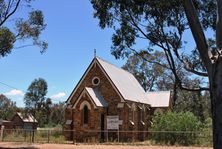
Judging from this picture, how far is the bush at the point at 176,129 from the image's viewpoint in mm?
33531

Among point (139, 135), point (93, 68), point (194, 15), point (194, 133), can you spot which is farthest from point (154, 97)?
point (194, 15)

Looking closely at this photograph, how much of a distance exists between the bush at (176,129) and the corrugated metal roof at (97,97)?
20.5 feet

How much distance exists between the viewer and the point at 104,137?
128ft

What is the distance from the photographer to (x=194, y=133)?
108ft

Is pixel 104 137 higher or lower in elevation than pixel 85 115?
lower

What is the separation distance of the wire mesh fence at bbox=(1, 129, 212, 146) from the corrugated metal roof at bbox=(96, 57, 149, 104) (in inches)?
173

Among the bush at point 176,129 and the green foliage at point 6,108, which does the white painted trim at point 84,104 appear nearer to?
the bush at point 176,129

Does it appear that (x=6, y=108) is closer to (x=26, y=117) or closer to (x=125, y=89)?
(x=26, y=117)

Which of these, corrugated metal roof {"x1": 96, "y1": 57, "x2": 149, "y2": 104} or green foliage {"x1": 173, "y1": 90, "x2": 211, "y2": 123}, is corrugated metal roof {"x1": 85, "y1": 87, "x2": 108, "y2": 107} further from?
green foliage {"x1": 173, "y1": 90, "x2": 211, "y2": 123}

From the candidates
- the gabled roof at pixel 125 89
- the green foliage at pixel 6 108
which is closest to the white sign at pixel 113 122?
the gabled roof at pixel 125 89

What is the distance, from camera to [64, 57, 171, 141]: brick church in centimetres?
3906

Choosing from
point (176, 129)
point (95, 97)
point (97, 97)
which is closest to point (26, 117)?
point (97, 97)

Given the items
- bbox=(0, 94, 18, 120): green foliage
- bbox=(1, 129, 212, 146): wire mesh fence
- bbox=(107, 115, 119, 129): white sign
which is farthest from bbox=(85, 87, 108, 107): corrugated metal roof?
Result: bbox=(0, 94, 18, 120): green foliage

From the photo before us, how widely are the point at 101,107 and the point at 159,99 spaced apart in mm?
15986
